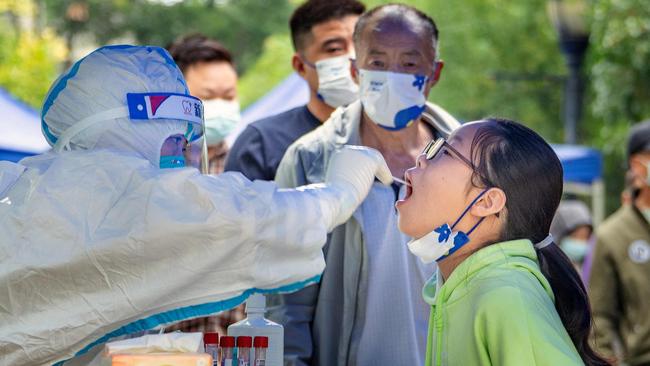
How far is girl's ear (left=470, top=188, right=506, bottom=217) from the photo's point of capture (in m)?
3.47

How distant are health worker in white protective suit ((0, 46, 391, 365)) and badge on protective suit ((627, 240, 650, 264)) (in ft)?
14.3

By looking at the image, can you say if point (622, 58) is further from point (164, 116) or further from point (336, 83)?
point (164, 116)

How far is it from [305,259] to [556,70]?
2336cm

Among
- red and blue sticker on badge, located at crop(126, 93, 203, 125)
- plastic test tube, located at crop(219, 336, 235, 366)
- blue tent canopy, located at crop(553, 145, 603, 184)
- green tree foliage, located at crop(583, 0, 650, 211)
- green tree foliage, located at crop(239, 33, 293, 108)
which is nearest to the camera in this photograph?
red and blue sticker on badge, located at crop(126, 93, 203, 125)

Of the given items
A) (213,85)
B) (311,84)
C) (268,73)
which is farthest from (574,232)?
(268,73)

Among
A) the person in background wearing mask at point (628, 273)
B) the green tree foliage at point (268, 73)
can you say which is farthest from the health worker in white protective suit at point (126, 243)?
the green tree foliage at point (268, 73)

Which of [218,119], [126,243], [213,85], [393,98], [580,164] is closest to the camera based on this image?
[126,243]

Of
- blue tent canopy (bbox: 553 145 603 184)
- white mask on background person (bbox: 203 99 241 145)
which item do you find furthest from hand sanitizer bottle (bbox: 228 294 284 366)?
blue tent canopy (bbox: 553 145 603 184)

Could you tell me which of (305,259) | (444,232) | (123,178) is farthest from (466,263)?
(123,178)

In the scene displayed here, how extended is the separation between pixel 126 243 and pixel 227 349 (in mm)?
535

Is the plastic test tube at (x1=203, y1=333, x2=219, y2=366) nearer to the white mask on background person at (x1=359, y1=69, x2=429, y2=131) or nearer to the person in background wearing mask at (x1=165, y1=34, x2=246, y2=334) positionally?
the white mask on background person at (x1=359, y1=69, x2=429, y2=131)

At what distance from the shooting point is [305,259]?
10.6 ft

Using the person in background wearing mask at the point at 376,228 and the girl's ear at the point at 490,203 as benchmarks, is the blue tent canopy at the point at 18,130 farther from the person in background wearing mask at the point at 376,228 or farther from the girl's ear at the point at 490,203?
the girl's ear at the point at 490,203

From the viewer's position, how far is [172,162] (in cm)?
334
